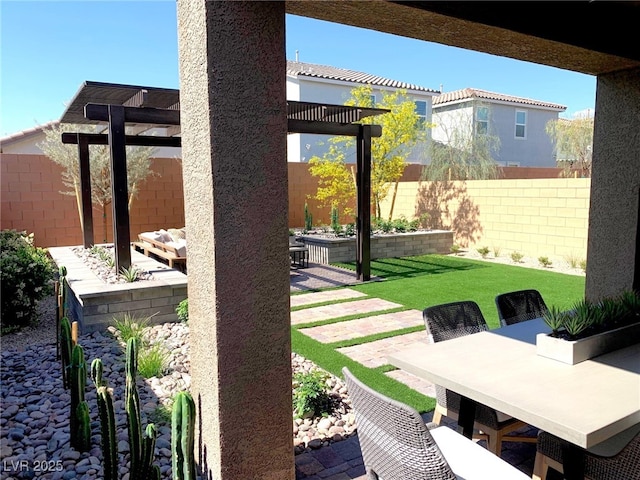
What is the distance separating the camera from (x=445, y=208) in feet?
42.8

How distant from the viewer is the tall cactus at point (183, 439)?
2002 mm

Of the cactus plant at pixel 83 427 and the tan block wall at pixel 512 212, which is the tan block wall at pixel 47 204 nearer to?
the tan block wall at pixel 512 212

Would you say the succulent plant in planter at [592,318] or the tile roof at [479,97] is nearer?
the succulent plant in planter at [592,318]

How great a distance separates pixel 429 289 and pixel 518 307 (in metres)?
4.19

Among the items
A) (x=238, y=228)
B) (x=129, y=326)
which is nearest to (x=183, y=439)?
(x=238, y=228)

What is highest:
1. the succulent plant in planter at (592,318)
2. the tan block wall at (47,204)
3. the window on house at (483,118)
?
the window on house at (483,118)

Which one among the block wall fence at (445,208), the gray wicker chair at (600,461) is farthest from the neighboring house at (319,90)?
the gray wicker chair at (600,461)

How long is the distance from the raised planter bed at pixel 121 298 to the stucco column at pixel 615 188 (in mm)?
4661

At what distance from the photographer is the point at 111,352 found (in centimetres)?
468

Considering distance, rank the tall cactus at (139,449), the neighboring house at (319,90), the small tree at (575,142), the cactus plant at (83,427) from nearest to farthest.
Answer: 1. the tall cactus at (139,449)
2. the cactus plant at (83,427)
3. the neighboring house at (319,90)
4. the small tree at (575,142)

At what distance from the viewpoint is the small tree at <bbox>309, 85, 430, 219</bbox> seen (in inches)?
500

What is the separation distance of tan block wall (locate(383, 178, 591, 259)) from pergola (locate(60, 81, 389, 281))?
4.94 meters

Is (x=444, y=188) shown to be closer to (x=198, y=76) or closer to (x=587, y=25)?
(x=587, y=25)

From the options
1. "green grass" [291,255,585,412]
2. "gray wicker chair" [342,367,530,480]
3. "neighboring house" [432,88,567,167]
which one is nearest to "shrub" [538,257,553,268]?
"green grass" [291,255,585,412]
